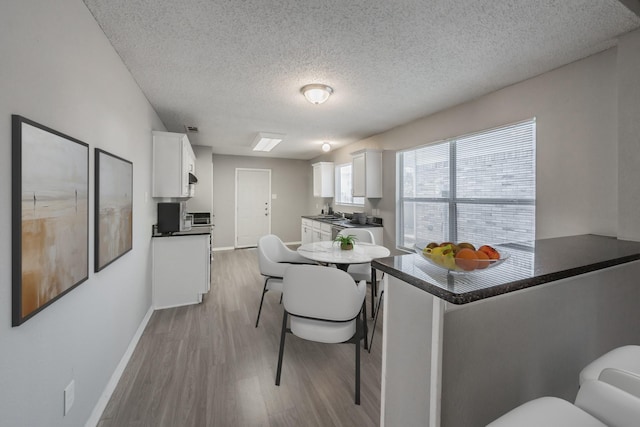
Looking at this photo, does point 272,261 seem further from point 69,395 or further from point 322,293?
point 69,395

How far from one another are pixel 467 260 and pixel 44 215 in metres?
1.67

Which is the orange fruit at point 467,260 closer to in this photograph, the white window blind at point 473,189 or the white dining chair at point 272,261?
the white dining chair at point 272,261

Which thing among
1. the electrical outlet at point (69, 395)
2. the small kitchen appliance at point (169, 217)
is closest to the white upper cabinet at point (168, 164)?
the small kitchen appliance at point (169, 217)

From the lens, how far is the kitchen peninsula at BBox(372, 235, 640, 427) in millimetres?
1046

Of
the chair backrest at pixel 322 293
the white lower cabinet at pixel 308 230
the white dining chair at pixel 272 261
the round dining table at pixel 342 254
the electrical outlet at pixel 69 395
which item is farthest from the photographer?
the white lower cabinet at pixel 308 230

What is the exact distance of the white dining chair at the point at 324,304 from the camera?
1.79m

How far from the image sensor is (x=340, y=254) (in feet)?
9.27

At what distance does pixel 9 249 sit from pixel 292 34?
1.83 metres

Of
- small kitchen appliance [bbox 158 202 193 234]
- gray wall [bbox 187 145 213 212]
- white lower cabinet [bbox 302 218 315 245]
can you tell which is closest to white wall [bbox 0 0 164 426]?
small kitchen appliance [bbox 158 202 193 234]

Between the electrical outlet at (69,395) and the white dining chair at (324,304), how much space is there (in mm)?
1151

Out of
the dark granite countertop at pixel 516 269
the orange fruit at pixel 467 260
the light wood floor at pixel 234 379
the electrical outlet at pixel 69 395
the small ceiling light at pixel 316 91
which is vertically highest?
the small ceiling light at pixel 316 91

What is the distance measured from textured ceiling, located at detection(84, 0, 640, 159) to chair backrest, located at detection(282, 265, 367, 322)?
1561mm

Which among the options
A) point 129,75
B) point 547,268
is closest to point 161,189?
point 129,75

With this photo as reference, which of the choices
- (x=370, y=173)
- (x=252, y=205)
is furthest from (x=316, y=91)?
(x=252, y=205)
